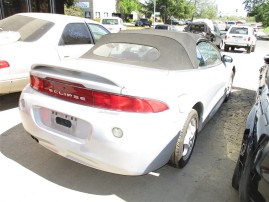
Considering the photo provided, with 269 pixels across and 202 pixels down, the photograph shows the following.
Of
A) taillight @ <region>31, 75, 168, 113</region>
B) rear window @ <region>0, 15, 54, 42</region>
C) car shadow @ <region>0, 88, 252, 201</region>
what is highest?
rear window @ <region>0, 15, 54, 42</region>

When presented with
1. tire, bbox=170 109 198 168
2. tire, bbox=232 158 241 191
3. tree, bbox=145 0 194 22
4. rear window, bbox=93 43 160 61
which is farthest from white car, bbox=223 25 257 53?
tree, bbox=145 0 194 22

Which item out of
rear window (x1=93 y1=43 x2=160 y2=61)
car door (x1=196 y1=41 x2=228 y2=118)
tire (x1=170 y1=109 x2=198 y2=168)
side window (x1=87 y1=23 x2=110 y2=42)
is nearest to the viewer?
tire (x1=170 y1=109 x2=198 y2=168)

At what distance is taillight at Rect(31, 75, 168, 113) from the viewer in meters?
2.44

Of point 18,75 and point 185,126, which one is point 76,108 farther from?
point 18,75

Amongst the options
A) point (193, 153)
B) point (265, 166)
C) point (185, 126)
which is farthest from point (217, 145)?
point (265, 166)

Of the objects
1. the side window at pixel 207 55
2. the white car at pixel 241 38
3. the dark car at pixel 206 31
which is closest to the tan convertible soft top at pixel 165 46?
the side window at pixel 207 55

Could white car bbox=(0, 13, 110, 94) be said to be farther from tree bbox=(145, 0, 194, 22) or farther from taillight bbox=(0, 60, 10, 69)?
tree bbox=(145, 0, 194, 22)

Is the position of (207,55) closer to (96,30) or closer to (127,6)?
(96,30)

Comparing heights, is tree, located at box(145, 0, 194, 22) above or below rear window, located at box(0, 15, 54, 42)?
above

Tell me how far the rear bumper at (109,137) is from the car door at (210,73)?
1.10 meters

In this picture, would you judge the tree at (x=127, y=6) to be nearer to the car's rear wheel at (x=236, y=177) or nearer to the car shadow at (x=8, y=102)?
the car shadow at (x=8, y=102)

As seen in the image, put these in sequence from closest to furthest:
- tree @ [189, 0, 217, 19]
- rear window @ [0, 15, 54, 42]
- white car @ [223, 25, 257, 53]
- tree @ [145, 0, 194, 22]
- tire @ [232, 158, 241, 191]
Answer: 1. tire @ [232, 158, 241, 191]
2. rear window @ [0, 15, 54, 42]
3. white car @ [223, 25, 257, 53]
4. tree @ [145, 0, 194, 22]
5. tree @ [189, 0, 217, 19]

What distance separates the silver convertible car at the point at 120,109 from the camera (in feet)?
7.98

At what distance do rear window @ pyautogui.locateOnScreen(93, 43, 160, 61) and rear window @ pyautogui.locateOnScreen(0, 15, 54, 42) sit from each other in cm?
175
